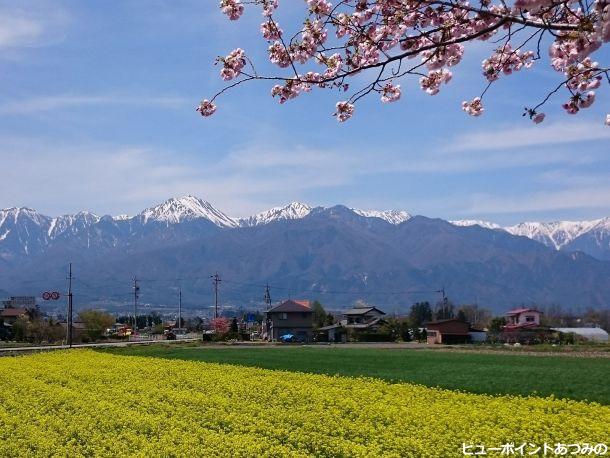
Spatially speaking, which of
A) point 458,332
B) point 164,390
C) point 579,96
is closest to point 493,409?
point 164,390

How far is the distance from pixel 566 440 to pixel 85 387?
19.7 m

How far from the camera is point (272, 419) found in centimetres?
1842

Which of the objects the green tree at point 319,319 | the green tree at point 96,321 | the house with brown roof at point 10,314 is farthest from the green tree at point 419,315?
the house with brown roof at point 10,314

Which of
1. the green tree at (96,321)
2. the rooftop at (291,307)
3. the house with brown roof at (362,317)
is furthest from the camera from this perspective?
the house with brown roof at (362,317)

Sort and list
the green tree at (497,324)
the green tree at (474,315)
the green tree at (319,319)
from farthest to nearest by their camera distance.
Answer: the green tree at (474,315) → the green tree at (319,319) → the green tree at (497,324)

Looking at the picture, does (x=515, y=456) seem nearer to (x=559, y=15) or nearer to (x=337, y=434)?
(x=337, y=434)

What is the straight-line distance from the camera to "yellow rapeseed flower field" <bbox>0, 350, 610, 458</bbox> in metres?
14.8

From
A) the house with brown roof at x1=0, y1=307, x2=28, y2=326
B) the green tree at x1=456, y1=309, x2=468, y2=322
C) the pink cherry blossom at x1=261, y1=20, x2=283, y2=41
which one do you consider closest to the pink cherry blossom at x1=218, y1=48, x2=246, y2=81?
the pink cherry blossom at x1=261, y1=20, x2=283, y2=41

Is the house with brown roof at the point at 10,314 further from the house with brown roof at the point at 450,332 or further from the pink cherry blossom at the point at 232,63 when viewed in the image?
the pink cherry blossom at the point at 232,63

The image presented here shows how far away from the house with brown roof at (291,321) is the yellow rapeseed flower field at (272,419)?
8214 cm

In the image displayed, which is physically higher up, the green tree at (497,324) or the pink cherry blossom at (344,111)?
the pink cherry blossom at (344,111)

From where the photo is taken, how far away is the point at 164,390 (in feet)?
81.7

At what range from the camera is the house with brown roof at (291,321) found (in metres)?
110

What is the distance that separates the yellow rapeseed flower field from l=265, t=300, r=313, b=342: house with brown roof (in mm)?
82136
